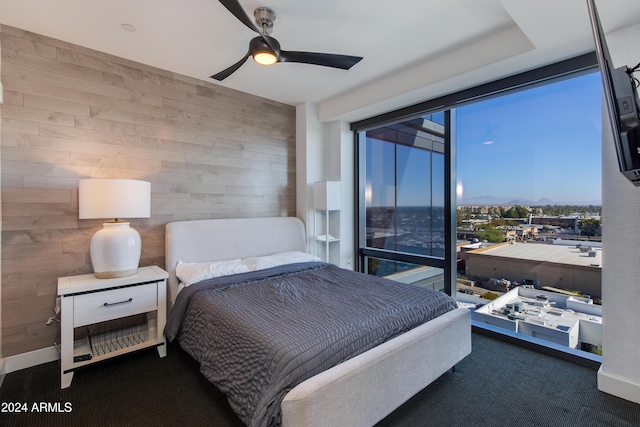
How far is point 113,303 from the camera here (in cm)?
224

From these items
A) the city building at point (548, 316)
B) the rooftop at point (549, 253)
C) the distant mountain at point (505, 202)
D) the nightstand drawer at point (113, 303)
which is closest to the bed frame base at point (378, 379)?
the city building at point (548, 316)

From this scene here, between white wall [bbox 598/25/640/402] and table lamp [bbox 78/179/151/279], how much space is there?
3.46 meters

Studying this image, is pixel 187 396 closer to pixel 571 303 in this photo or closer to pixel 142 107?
pixel 142 107

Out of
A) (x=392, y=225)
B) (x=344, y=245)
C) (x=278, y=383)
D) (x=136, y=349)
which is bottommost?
(x=136, y=349)

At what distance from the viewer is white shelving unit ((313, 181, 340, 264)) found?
12.2 ft

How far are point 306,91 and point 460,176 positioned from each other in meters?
2.01

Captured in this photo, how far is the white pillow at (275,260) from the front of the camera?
298cm

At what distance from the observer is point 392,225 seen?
3955 mm

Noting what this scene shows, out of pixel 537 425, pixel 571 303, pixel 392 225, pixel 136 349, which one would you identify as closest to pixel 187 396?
pixel 136 349

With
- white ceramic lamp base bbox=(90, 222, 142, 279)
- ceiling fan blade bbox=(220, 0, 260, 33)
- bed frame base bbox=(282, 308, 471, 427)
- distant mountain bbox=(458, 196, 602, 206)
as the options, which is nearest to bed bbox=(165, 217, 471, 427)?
bed frame base bbox=(282, 308, 471, 427)

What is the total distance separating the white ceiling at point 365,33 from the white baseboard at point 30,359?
2558 millimetres

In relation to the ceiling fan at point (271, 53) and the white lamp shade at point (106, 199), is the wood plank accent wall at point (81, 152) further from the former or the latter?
the ceiling fan at point (271, 53)

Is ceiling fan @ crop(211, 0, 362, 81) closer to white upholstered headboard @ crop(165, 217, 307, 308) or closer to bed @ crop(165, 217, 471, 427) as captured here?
white upholstered headboard @ crop(165, 217, 307, 308)

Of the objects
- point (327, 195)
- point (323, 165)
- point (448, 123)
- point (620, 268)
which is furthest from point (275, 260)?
point (620, 268)
